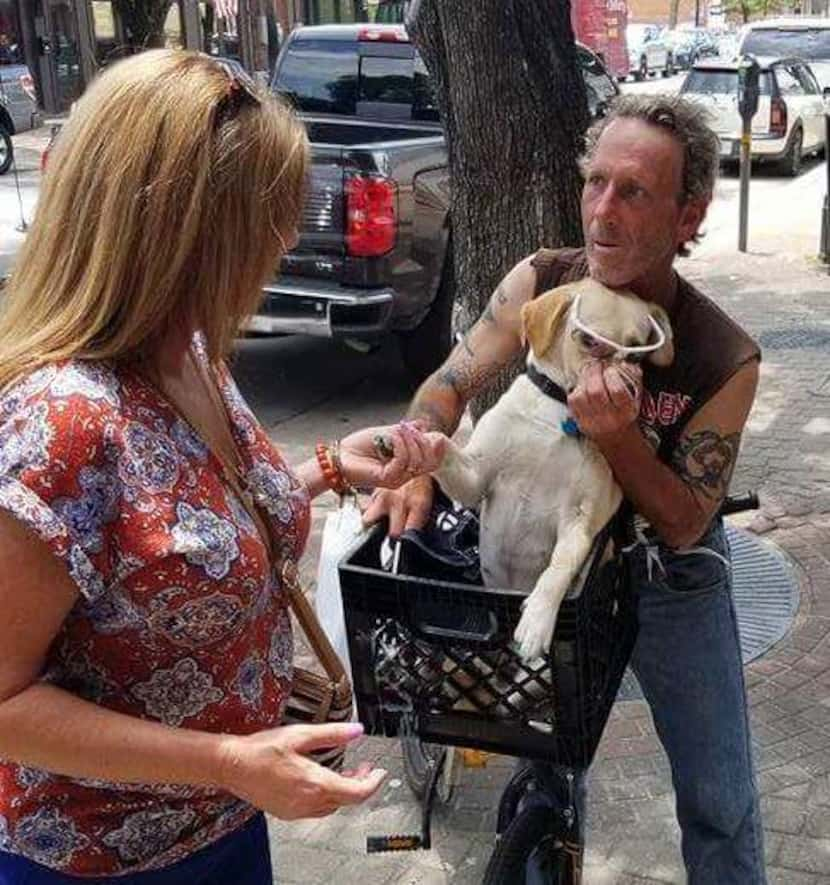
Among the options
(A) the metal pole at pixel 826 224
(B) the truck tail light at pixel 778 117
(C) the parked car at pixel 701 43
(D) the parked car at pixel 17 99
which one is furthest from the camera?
(C) the parked car at pixel 701 43

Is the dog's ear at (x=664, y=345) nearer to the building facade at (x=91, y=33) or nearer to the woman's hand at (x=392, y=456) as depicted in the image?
the woman's hand at (x=392, y=456)

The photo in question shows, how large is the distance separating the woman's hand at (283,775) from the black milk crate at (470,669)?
1.10 feet

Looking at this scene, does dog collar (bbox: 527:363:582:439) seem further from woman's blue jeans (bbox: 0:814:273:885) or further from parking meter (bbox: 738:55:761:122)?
parking meter (bbox: 738:55:761:122)

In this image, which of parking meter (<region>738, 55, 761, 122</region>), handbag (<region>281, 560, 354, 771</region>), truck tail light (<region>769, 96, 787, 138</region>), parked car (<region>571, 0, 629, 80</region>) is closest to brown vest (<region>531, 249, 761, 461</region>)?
handbag (<region>281, 560, 354, 771</region>)

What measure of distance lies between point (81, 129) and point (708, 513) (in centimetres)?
132

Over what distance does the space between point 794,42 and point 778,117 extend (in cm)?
619

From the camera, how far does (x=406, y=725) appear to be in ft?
6.25

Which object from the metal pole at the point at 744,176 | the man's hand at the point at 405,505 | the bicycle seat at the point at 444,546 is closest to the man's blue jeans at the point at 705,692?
the bicycle seat at the point at 444,546

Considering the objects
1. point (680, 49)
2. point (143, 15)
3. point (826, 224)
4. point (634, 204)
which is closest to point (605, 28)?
point (680, 49)

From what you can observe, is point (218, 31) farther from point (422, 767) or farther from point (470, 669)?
point (470, 669)

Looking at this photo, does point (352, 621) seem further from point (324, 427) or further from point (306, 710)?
→ point (324, 427)

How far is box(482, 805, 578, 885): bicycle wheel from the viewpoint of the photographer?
7.63ft

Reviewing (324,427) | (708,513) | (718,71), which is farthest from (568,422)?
(718,71)

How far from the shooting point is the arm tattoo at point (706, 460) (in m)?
2.21
